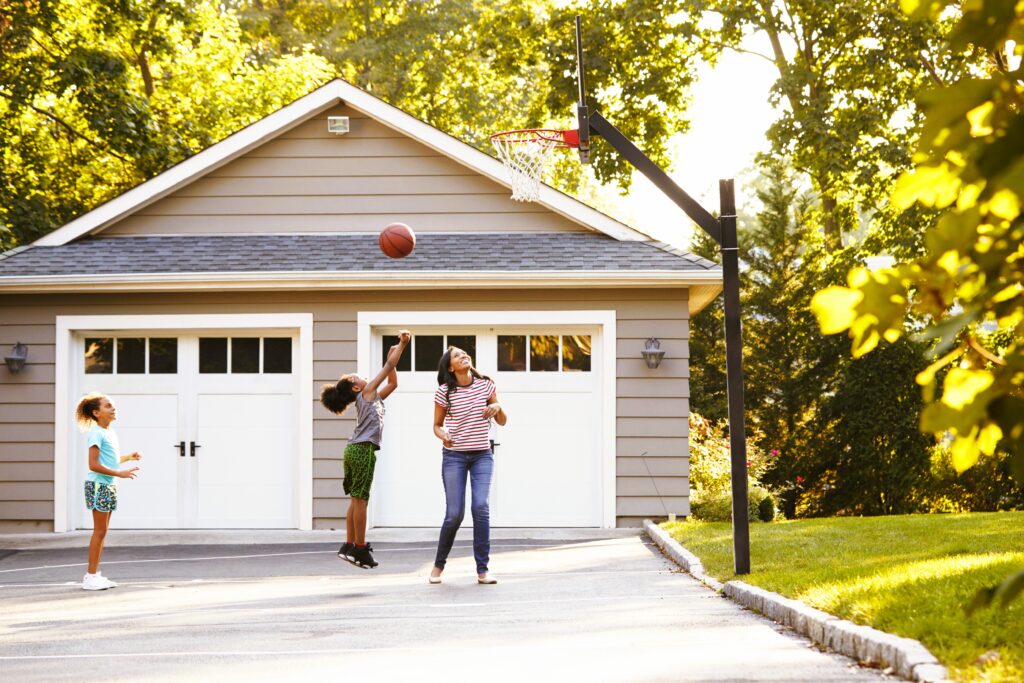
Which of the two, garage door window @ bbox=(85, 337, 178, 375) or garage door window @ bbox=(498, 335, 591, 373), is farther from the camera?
garage door window @ bbox=(85, 337, 178, 375)

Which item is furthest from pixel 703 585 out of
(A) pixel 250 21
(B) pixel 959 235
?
→ (A) pixel 250 21

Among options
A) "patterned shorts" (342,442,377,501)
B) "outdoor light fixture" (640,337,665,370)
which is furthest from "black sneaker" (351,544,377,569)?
"outdoor light fixture" (640,337,665,370)

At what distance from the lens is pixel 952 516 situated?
46.0 ft

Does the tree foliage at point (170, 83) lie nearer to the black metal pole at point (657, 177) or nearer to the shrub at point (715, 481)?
the shrub at point (715, 481)

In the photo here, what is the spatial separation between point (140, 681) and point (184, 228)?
10139 mm

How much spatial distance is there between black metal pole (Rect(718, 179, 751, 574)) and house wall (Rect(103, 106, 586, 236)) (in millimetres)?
6180

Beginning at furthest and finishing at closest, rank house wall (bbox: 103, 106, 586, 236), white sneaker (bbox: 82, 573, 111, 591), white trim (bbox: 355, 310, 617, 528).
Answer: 1. house wall (bbox: 103, 106, 586, 236)
2. white trim (bbox: 355, 310, 617, 528)
3. white sneaker (bbox: 82, 573, 111, 591)

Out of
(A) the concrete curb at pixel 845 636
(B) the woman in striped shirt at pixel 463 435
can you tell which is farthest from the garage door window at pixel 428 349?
(A) the concrete curb at pixel 845 636

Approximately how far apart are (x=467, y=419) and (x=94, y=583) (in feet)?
11.3

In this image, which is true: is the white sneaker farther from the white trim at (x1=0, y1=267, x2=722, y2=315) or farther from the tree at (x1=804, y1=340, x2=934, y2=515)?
the tree at (x1=804, y1=340, x2=934, y2=515)

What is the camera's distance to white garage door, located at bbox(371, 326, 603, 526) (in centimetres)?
1427

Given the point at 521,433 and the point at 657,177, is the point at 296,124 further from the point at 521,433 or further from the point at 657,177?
the point at 657,177

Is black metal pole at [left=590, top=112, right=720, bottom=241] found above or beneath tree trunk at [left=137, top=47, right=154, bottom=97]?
beneath

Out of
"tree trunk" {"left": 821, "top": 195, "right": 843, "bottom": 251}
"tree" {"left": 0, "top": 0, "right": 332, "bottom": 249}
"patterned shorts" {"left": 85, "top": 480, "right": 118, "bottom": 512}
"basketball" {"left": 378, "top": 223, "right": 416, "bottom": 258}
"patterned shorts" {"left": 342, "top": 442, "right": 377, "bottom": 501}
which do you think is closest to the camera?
"patterned shorts" {"left": 85, "top": 480, "right": 118, "bottom": 512}
